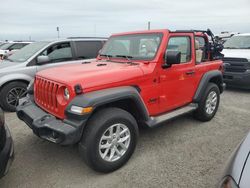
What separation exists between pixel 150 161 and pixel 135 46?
195 centimetres

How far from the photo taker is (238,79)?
7.54 metres

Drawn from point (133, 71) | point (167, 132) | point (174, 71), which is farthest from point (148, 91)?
point (167, 132)

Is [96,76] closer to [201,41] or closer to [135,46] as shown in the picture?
[135,46]

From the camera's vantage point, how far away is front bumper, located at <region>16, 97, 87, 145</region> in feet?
9.06

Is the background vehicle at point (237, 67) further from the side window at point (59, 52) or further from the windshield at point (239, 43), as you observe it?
the side window at point (59, 52)

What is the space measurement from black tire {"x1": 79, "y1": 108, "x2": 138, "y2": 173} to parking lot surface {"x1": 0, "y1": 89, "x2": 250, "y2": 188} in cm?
15

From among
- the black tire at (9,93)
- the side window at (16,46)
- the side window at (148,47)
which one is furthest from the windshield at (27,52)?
the side window at (16,46)

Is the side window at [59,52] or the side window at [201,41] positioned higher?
the side window at [201,41]

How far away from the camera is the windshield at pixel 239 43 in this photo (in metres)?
8.74

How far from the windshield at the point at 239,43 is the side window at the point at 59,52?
614 centimetres

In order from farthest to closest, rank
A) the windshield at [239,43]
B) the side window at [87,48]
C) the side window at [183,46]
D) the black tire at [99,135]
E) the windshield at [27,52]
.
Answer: the windshield at [239,43] → the side window at [87,48] → the windshield at [27,52] → the side window at [183,46] → the black tire at [99,135]

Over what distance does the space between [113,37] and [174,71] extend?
4.98 feet

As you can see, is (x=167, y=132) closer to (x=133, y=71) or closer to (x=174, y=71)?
(x=174, y=71)

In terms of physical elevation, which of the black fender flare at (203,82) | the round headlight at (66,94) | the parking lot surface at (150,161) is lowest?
the parking lot surface at (150,161)
